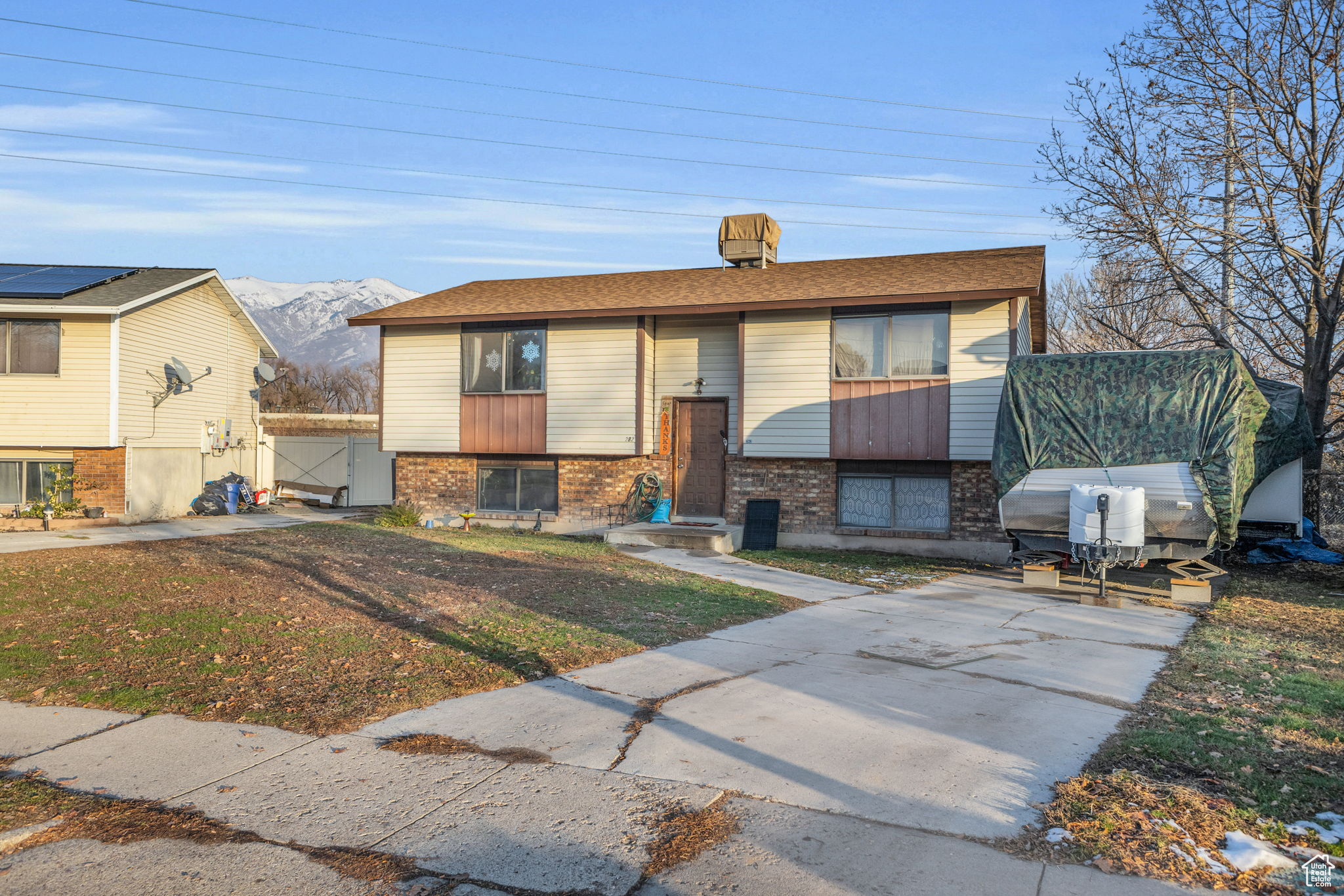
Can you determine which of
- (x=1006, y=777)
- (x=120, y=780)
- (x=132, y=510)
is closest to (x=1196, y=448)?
(x=1006, y=777)

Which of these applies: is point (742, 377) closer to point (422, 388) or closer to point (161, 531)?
point (422, 388)

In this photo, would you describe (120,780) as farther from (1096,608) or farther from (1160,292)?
(1160,292)

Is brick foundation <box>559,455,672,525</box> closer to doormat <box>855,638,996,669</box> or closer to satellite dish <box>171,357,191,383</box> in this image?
satellite dish <box>171,357,191,383</box>

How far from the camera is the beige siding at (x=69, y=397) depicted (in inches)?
704

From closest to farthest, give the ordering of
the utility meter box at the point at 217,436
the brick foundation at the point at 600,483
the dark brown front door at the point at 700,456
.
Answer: the dark brown front door at the point at 700,456 < the brick foundation at the point at 600,483 < the utility meter box at the point at 217,436

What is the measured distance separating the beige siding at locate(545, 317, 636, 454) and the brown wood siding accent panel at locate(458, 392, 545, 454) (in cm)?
23

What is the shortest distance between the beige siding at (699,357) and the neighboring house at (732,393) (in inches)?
1.3

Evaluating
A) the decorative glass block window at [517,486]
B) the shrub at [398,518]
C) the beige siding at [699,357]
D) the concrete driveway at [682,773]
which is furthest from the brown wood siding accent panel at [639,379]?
the concrete driveway at [682,773]

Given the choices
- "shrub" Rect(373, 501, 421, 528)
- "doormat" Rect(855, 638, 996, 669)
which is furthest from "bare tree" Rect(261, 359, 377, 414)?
"doormat" Rect(855, 638, 996, 669)

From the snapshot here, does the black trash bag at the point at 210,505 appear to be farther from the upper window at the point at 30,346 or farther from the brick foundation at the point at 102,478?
the upper window at the point at 30,346

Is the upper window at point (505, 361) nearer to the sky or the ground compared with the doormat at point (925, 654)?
nearer to the sky

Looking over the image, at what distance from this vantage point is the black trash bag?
20.2 m

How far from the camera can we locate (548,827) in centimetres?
402

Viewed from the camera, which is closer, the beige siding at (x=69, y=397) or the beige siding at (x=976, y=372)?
the beige siding at (x=976, y=372)
